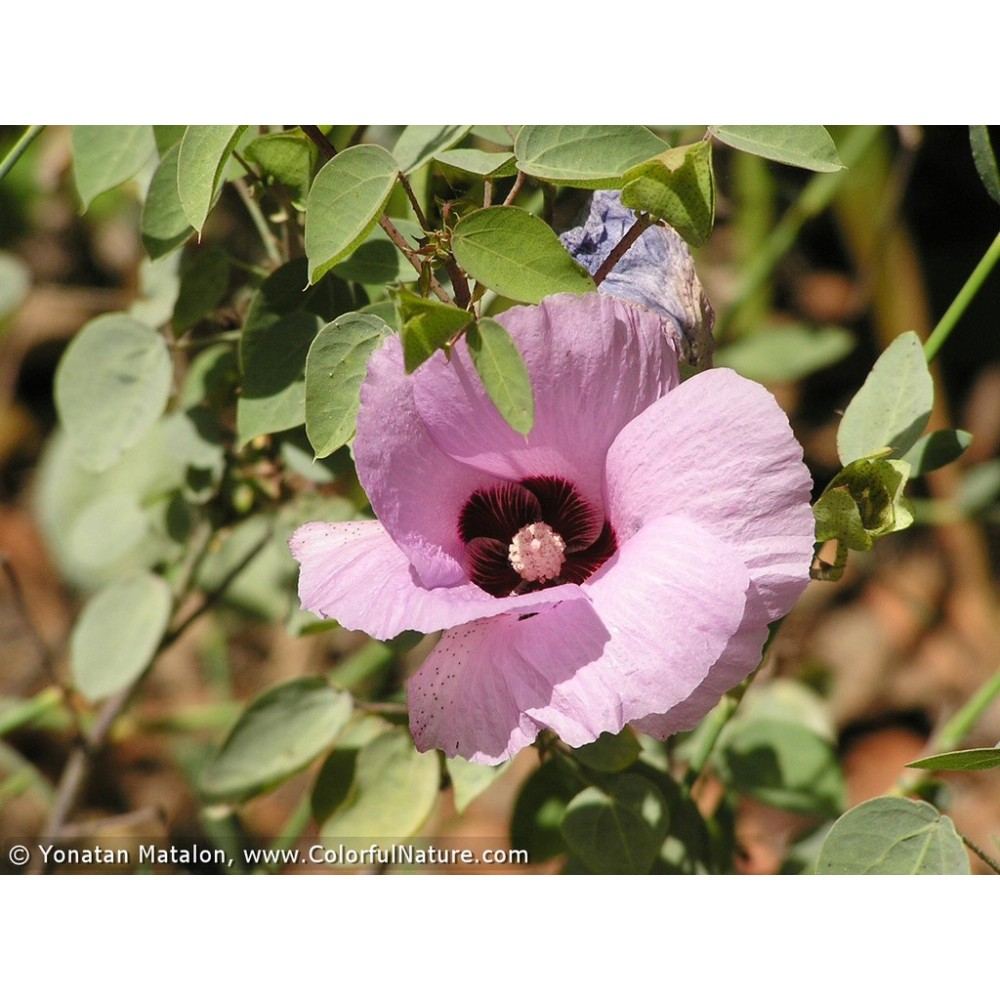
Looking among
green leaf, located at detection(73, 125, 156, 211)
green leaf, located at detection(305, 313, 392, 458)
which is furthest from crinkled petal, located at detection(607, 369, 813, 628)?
green leaf, located at detection(73, 125, 156, 211)

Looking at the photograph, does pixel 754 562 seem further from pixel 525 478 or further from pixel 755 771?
pixel 755 771

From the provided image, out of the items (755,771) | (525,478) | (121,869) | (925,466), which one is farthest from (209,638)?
(925,466)

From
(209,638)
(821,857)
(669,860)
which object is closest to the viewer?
(821,857)

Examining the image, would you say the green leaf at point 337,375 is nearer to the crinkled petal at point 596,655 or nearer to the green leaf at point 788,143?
the crinkled petal at point 596,655

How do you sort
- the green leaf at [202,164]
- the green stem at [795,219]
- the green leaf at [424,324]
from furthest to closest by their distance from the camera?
the green stem at [795,219], the green leaf at [202,164], the green leaf at [424,324]

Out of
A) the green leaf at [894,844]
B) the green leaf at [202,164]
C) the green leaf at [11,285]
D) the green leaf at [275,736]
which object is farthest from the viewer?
the green leaf at [11,285]

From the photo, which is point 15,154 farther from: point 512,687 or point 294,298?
point 512,687

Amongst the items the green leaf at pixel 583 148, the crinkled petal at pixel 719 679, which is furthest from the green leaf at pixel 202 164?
the crinkled petal at pixel 719 679

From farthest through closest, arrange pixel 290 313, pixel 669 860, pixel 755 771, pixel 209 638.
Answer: pixel 209 638, pixel 755 771, pixel 669 860, pixel 290 313
